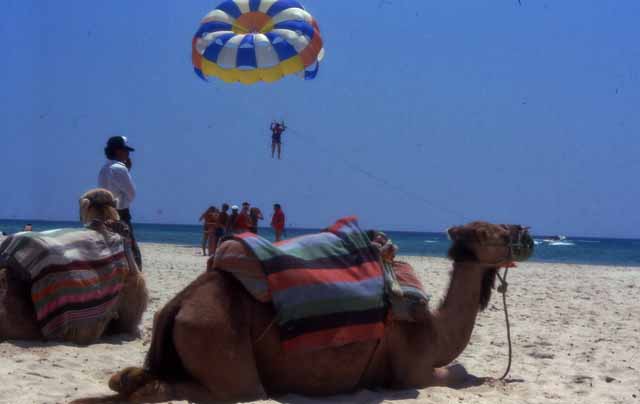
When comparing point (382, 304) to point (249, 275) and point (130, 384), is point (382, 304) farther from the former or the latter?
point (130, 384)

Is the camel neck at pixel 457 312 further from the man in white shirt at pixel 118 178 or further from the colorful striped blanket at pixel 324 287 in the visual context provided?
the man in white shirt at pixel 118 178

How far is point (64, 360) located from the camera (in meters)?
4.71

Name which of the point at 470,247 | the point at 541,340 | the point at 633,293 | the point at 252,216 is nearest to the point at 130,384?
the point at 470,247

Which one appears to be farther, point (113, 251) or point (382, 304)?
point (113, 251)

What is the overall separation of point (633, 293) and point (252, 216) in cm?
954

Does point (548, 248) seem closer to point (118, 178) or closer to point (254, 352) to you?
point (118, 178)

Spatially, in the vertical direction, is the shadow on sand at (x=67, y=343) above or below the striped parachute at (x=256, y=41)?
below

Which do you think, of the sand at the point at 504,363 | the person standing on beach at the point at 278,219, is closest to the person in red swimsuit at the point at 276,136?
the person standing on beach at the point at 278,219

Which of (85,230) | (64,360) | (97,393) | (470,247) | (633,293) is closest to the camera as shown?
(97,393)

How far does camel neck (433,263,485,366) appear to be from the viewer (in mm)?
4164

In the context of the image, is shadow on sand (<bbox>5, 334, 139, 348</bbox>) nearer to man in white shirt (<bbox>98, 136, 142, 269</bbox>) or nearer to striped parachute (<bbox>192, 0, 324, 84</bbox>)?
man in white shirt (<bbox>98, 136, 142, 269</bbox>)

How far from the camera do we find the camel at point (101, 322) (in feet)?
17.3

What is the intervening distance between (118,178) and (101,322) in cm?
172

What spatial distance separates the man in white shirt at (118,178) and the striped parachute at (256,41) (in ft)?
36.4
